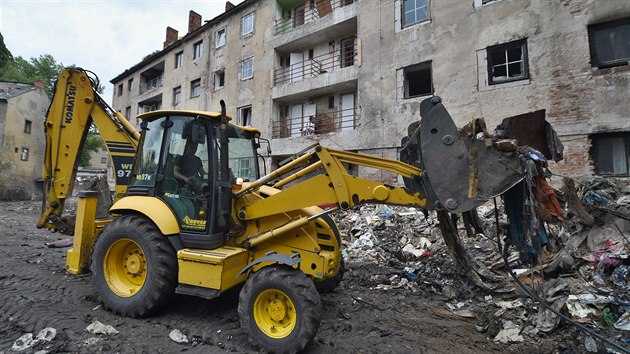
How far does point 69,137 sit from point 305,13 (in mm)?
15415

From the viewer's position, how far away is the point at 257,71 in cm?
1841

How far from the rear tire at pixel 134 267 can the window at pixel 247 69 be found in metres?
16.1

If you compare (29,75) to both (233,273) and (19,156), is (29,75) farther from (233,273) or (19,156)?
(233,273)

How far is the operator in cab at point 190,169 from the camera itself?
159 inches

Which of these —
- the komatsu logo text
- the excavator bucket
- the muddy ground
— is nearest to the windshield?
the muddy ground

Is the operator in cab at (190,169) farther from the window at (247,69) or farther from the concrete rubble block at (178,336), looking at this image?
the window at (247,69)

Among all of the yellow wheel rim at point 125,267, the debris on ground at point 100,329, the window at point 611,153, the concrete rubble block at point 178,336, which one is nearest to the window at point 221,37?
the yellow wheel rim at point 125,267

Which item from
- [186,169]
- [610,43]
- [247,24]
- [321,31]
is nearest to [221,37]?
[247,24]

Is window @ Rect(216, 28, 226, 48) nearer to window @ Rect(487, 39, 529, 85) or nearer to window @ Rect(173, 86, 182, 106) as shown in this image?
window @ Rect(173, 86, 182, 106)

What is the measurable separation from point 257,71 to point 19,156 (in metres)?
21.1

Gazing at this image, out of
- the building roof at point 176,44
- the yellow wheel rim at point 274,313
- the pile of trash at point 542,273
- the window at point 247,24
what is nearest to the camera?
the yellow wheel rim at point 274,313

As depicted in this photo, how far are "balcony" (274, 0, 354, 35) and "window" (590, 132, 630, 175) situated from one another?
11895 millimetres

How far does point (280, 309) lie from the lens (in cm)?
337

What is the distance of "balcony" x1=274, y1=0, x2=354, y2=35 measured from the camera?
1647 cm
